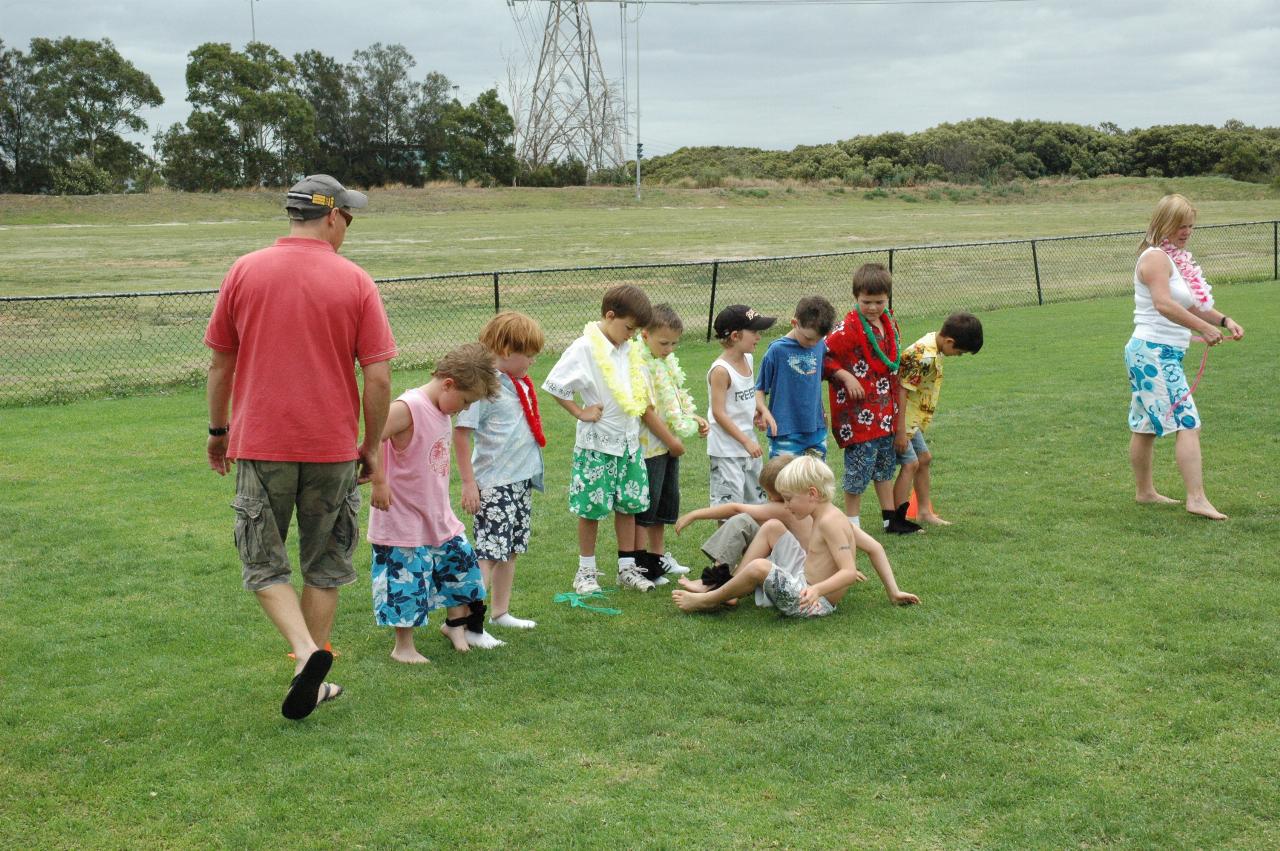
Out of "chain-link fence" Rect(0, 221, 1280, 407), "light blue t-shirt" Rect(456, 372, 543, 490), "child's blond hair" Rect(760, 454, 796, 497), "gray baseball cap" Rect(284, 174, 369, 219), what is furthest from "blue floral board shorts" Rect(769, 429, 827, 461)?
"chain-link fence" Rect(0, 221, 1280, 407)

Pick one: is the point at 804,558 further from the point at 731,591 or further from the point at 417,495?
the point at 417,495

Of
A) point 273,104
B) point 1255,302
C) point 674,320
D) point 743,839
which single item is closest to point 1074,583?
point 674,320

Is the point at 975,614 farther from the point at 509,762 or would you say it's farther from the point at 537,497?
the point at 537,497

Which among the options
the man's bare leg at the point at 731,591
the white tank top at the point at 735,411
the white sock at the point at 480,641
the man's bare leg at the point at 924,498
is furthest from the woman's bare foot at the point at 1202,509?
the white sock at the point at 480,641

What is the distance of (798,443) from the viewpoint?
6.20 m

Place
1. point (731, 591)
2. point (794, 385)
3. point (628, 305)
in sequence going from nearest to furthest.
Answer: point (731, 591), point (628, 305), point (794, 385)

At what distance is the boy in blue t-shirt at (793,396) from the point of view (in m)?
6.12

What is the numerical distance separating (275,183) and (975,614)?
195 ft

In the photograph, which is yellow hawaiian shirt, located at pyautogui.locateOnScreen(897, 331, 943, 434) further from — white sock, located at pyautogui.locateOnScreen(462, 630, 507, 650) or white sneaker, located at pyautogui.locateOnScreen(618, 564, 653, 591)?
white sock, located at pyautogui.locateOnScreen(462, 630, 507, 650)

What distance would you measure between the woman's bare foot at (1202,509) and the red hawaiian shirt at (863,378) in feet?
5.97

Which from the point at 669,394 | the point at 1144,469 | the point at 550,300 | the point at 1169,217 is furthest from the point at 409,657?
the point at 550,300

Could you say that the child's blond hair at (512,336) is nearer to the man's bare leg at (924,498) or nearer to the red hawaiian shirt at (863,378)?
the red hawaiian shirt at (863,378)

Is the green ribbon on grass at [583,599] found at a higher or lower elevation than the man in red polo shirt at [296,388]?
lower

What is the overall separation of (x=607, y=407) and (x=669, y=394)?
46cm
